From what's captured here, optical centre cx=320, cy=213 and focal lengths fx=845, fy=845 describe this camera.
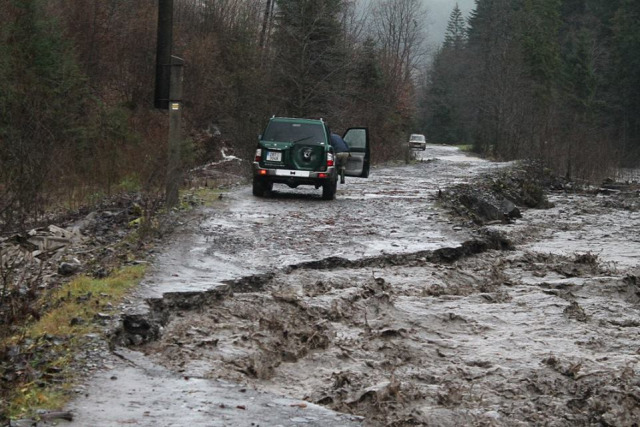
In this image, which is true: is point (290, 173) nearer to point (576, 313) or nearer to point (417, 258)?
point (417, 258)

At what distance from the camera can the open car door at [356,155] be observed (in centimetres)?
2523

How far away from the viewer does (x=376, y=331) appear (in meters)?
8.47

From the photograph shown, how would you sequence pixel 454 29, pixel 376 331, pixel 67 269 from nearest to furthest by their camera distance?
pixel 376 331, pixel 67 269, pixel 454 29

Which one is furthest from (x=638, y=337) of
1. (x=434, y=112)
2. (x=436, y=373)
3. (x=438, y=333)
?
(x=434, y=112)

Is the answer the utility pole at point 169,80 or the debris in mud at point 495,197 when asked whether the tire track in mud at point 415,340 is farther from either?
the debris in mud at point 495,197

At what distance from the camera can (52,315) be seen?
7371mm

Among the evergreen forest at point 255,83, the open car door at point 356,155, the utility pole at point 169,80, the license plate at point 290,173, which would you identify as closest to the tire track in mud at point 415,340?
the evergreen forest at point 255,83

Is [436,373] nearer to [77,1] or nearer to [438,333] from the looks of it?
[438,333]

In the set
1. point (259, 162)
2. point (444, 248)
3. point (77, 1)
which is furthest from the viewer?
point (77, 1)

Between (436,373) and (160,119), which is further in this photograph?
(160,119)

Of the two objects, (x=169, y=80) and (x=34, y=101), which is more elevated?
(x=169, y=80)

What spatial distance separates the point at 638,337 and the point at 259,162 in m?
11.7

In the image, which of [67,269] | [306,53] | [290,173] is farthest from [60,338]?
[306,53]

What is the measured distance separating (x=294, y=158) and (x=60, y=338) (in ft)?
41.9
